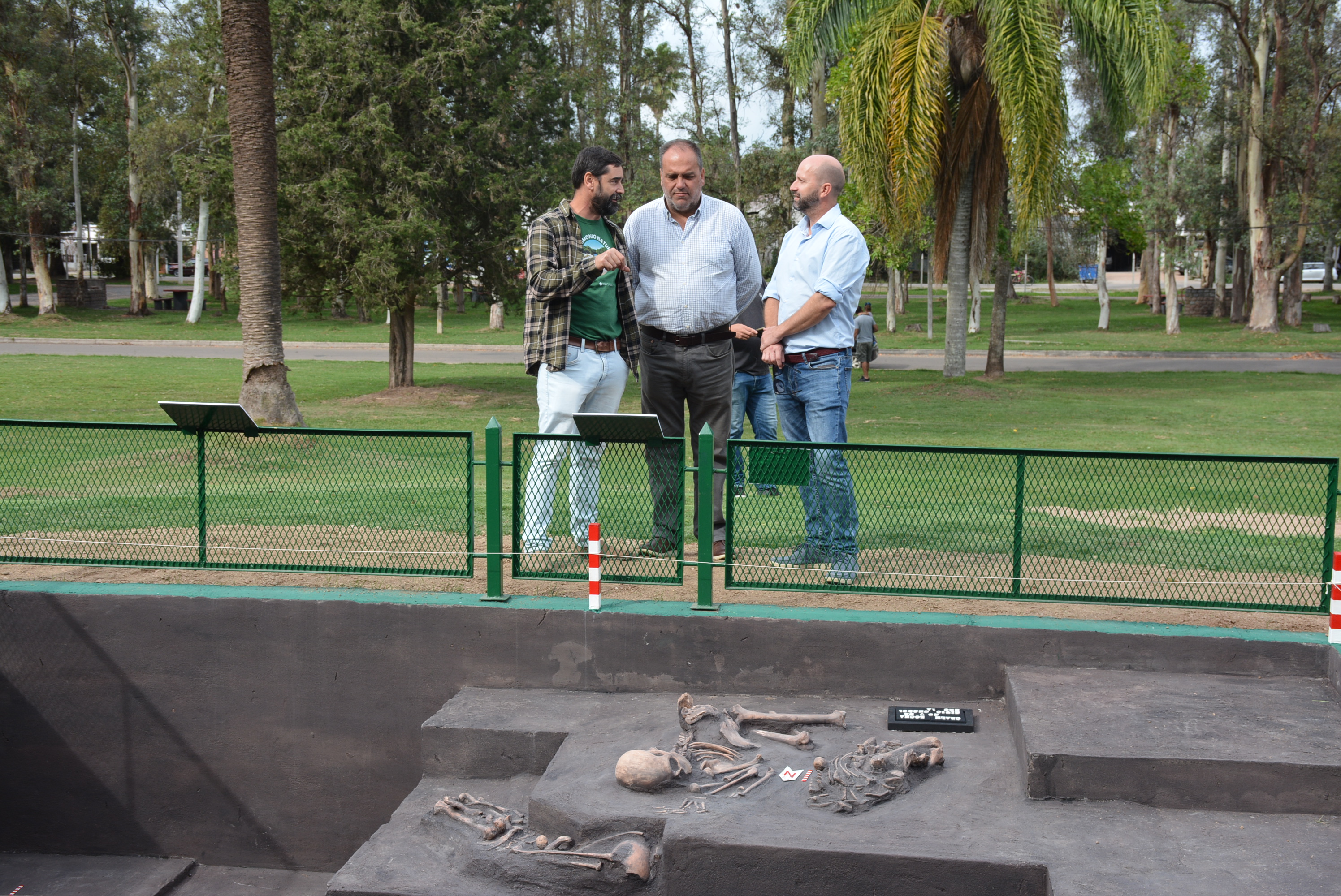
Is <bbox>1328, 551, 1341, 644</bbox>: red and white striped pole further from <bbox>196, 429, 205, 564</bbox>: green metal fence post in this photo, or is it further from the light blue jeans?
<bbox>196, 429, 205, 564</bbox>: green metal fence post

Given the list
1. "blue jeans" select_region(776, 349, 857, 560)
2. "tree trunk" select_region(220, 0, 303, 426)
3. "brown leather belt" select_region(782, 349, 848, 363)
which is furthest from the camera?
"tree trunk" select_region(220, 0, 303, 426)

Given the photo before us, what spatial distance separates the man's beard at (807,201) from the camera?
19.5ft

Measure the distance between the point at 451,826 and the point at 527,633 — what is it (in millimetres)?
1092

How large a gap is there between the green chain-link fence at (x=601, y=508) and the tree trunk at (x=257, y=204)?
817 cm

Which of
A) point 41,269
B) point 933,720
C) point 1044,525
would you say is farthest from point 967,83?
point 41,269

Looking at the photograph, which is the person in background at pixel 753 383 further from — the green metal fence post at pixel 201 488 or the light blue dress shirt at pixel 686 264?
the green metal fence post at pixel 201 488

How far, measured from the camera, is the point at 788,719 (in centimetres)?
523

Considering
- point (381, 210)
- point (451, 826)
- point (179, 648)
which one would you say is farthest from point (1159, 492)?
point (381, 210)

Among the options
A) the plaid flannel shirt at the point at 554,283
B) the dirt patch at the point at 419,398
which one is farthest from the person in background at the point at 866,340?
the plaid flannel shirt at the point at 554,283

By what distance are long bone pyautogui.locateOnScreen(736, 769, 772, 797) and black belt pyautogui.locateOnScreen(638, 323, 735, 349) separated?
236cm

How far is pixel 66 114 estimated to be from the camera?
151ft

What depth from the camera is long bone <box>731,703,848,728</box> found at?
522 centimetres

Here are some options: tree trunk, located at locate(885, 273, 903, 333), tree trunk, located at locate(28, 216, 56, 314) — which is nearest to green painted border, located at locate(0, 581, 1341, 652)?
tree trunk, located at locate(885, 273, 903, 333)

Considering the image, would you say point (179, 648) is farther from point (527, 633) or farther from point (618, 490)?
point (618, 490)
